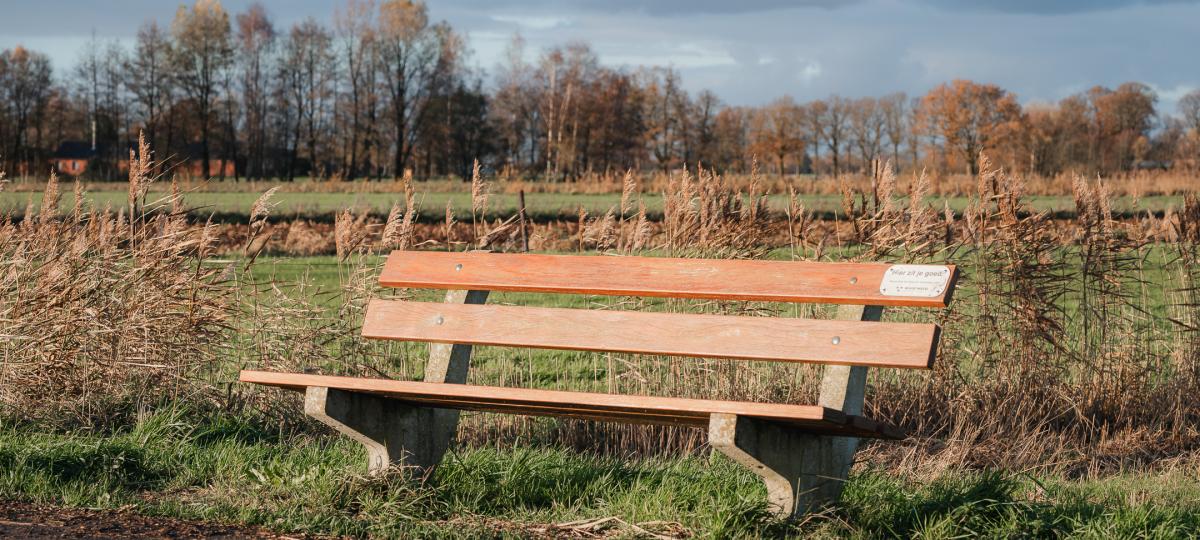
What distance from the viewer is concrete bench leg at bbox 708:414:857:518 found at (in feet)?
11.5

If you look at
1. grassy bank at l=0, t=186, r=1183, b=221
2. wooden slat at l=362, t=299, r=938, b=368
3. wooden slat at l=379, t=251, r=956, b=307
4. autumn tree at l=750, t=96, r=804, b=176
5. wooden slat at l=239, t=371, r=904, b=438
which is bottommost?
grassy bank at l=0, t=186, r=1183, b=221

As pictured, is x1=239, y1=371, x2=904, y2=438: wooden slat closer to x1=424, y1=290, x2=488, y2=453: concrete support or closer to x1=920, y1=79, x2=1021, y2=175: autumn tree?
x1=424, y1=290, x2=488, y2=453: concrete support

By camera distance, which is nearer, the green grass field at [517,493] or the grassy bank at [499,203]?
the green grass field at [517,493]

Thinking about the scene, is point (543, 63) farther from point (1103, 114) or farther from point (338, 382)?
point (338, 382)

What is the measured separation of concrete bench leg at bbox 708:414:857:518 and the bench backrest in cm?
28

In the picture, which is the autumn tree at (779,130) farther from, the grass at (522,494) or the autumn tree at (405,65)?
the grass at (522,494)

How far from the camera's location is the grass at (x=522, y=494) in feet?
12.2

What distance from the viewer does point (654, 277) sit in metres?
4.23

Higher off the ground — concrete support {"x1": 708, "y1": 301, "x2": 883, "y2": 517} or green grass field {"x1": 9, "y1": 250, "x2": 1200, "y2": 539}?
concrete support {"x1": 708, "y1": 301, "x2": 883, "y2": 517}

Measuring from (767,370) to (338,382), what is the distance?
10.1 feet

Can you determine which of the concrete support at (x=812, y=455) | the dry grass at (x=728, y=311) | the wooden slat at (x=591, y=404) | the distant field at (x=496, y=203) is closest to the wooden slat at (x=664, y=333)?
the concrete support at (x=812, y=455)

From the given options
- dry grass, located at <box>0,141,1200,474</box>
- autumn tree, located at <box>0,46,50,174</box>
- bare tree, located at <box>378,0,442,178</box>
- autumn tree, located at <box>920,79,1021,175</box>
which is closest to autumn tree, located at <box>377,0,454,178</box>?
bare tree, located at <box>378,0,442,178</box>

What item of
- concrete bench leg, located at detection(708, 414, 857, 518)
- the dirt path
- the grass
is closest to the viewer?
concrete bench leg, located at detection(708, 414, 857, 518)

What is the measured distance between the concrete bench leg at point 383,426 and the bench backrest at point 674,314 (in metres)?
0.29
